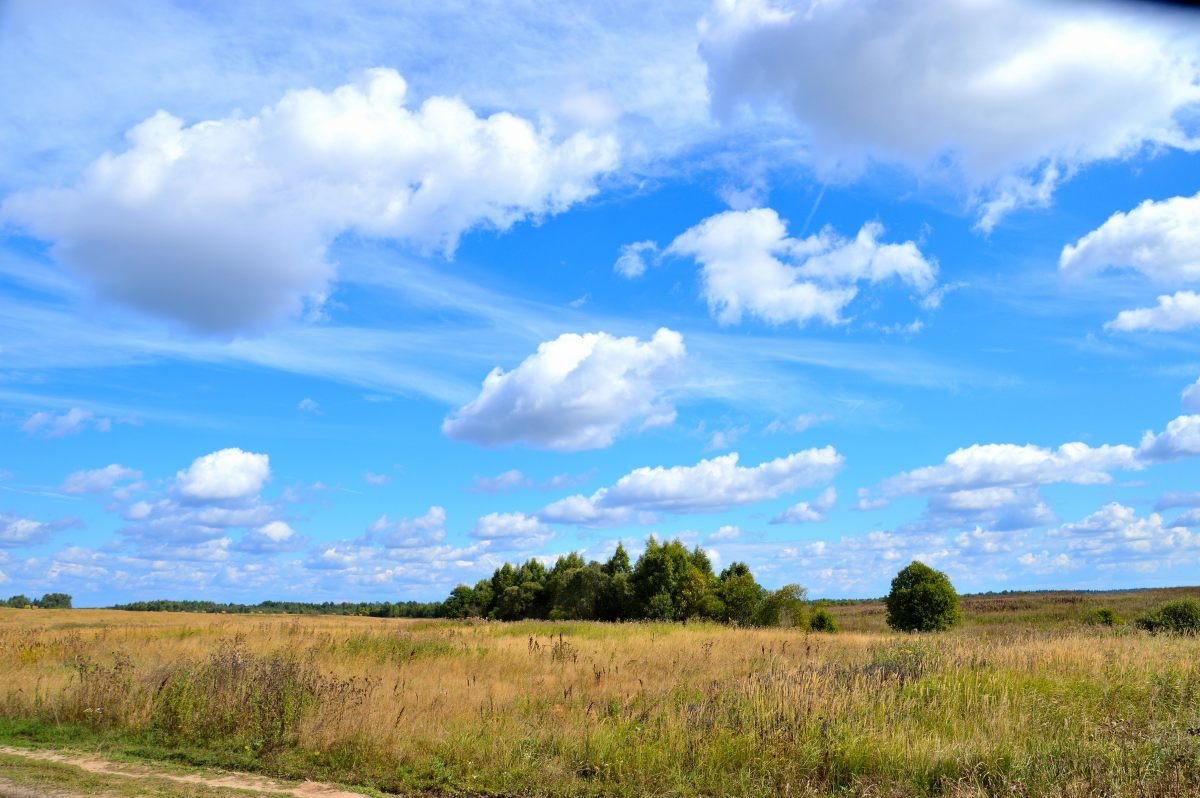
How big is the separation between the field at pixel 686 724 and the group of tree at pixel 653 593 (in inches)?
942

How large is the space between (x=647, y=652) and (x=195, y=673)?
447 inches

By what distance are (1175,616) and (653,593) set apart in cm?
3031

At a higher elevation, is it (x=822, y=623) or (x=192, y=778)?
(x=192, y=778)

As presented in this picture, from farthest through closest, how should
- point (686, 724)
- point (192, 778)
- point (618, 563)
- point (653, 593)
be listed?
point (618, 563) → point (653, 593) → point (686, 724) → point (192, 778)

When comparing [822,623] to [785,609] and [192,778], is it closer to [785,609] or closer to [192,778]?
[785,609]

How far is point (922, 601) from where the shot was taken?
35.8 m

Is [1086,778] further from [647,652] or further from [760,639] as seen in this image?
[760,639]

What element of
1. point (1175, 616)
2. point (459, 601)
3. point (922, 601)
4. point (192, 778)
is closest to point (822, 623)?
point (922, 601)

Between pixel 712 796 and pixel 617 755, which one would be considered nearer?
pixel 712 796

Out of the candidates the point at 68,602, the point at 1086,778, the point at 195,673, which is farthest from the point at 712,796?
the point at 68,602

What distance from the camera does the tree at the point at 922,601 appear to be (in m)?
35.4

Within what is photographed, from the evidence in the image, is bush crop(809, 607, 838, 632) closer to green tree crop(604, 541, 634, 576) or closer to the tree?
the tree

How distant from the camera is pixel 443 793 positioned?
8.23 meters

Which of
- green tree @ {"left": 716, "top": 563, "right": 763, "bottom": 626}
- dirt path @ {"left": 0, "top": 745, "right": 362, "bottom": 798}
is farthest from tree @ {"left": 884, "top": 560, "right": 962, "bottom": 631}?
dirt path @ {"left": 0, "top": 745, "right": 362, "bottom": 798}
